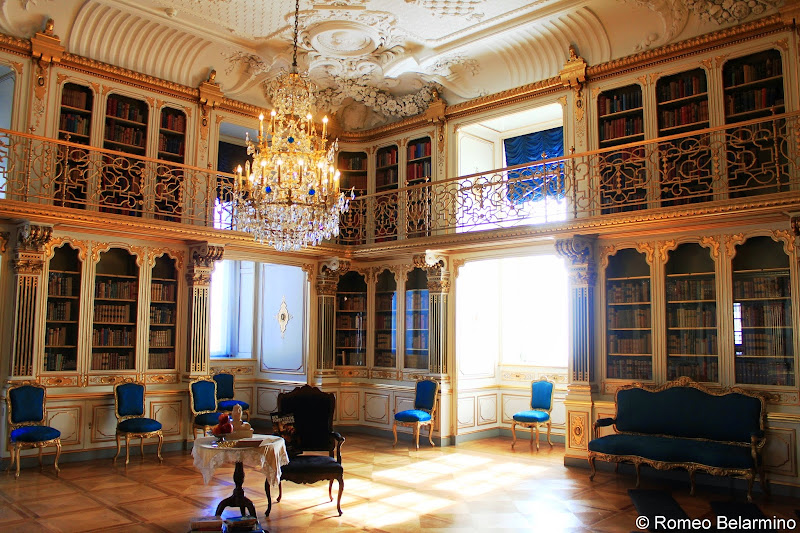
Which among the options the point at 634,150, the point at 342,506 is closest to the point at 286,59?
the point at 634,150

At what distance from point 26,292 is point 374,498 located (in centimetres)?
488

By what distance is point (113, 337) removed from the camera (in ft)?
28.2

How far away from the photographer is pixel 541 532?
17.3 ft

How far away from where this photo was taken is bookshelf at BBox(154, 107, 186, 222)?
9047 millimetres

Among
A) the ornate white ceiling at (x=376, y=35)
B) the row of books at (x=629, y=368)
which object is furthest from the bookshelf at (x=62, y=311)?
the row of books at (x=629, y=368)

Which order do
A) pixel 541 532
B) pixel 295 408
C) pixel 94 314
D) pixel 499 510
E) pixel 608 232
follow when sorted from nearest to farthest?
pixel 541 532 < pixel 499 510 < pixel 295 408 < pixel 608 232 < pixel 94 314

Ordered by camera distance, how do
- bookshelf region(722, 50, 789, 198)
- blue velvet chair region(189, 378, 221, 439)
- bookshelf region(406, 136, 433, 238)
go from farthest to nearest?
bookshelf region(406, 136, 433, 238), blue velvet chair region(189, 378, 221, 439), bookshelf region(722, 50, 789, 198)

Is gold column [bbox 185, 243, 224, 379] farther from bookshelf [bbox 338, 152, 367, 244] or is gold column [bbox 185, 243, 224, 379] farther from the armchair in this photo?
the armchair

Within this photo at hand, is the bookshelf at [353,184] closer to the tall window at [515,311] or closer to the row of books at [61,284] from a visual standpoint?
the tall window at [515,311]

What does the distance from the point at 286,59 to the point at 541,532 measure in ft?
24.3

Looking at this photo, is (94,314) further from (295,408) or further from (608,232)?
(608,232)

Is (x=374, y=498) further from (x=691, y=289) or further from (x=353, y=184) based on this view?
(x=353, y=184)

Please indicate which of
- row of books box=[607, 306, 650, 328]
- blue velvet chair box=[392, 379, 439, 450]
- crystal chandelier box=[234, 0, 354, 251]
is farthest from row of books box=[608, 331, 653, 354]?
crystal chandelier box=[234, 0, 354, 251]

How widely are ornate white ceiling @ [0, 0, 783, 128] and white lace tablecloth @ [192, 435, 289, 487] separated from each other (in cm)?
565
